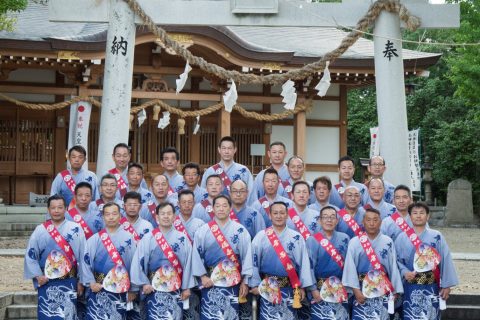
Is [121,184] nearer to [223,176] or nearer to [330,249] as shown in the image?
[223,176]

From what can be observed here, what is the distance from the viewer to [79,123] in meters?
16.1

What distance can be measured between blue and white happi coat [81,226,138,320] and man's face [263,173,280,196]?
1560mm

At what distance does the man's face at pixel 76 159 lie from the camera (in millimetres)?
9141

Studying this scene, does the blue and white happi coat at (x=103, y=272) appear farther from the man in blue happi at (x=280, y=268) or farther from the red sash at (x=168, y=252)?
the man in blue happi at (x=280, y=268)

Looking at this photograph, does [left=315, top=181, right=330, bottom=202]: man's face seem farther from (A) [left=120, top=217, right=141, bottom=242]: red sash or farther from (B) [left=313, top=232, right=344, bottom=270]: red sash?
(A) [left=120, top=217, right=141, bottom=242]: red sash

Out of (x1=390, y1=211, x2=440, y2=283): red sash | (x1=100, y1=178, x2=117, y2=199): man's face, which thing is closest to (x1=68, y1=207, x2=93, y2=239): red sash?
(x1=100, y1=178, x2=117, y2=199): man's face

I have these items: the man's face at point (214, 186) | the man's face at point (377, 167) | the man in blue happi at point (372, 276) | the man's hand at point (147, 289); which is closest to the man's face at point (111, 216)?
the man's hand at point (147, 289)

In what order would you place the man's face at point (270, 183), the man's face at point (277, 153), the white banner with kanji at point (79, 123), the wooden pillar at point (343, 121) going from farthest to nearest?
the wooden pillar at point (343, 121) → the white banner with kanji at point (79, 123) → the man's face at point (277, 153) → the man's face at point (270, 183)

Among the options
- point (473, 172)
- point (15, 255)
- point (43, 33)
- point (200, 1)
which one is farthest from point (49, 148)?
point (473, 172)

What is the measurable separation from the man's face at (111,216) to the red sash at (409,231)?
2.69 m

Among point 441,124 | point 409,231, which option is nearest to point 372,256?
point 409,231

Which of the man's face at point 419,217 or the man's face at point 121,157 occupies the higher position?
the man's face at point 121,157

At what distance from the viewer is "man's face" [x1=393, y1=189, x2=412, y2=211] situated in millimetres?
8445

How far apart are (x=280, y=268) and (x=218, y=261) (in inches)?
22.6
